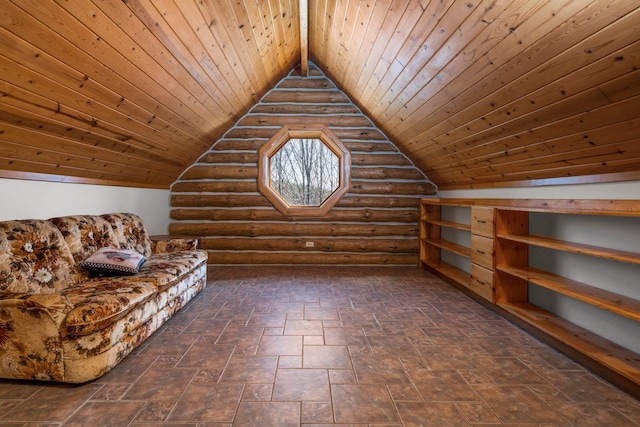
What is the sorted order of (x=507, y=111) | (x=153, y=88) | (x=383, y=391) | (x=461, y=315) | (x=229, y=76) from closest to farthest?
1. (x=383, y=391)
2. (x=507, y=111)
3. (x=153, y=88)
4. (x=461, y=315)
5. (x=229, y=76)

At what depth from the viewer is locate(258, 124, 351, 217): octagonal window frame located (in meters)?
5.04

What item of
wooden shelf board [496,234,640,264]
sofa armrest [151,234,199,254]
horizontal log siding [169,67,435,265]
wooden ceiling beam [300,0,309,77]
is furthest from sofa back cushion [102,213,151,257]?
wooden shelf board [496,234,640,264]

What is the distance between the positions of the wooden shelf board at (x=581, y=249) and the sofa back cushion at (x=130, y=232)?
3915 mm

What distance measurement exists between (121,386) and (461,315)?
2.87 metres

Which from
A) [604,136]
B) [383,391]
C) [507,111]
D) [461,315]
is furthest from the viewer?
[461,315]

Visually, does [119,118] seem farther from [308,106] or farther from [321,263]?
[321,263]

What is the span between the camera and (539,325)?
8.21 ft

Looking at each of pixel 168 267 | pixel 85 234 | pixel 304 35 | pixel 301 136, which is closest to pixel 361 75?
pixel 304 35

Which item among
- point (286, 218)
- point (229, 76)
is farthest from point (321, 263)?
point (229, 76)

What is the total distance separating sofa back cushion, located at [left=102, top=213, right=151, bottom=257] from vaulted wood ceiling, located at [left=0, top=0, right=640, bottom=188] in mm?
503

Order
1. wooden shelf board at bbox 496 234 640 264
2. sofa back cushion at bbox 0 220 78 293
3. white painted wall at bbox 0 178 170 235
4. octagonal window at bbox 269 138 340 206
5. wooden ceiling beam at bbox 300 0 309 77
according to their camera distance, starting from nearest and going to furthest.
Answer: wooden shelf board at bbox 496 234 640 264 < sofa back cushion at bbox 0 220 78 293 < white painted wall at bbox 0 178 170 235 < wooden ceiling beam at bbox 300 0 309 77 < octagonal window at bbox 269 138 340 206

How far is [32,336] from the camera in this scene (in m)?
1.81

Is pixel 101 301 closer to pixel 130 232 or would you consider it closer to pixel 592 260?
pixel 130 232

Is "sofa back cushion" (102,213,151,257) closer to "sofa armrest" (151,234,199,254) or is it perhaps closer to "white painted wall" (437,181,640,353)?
"sofa armrest" (151,234,199,254)
